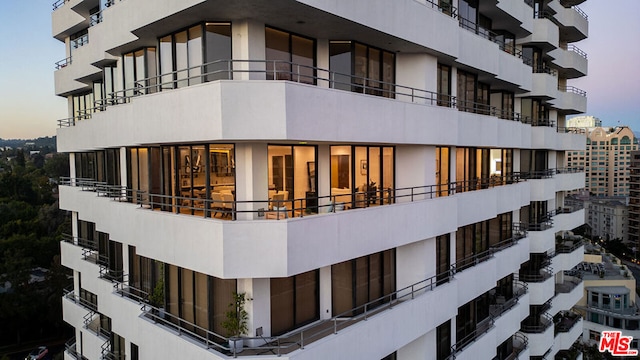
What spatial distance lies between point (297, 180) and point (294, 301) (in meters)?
3.99

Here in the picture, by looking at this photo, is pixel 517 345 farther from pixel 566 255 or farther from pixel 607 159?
pixel 607 159

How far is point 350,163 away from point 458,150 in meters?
8.22

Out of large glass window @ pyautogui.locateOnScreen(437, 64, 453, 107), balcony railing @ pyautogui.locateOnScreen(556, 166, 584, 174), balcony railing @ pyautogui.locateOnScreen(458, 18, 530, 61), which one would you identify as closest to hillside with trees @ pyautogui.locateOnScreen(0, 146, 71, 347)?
large glass window @ pyautogui.locateOnScreen(437, 64, 453, 107)

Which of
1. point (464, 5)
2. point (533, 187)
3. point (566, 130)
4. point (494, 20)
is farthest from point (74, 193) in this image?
point (566, 130)

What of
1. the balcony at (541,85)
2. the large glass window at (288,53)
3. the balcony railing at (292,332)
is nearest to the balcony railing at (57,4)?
the large glass window at (288,53)

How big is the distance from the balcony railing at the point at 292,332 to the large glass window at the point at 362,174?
3.66 metres

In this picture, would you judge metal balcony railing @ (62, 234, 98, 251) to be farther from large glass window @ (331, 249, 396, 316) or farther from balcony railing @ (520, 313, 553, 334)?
balcony railing @ (520, 313, 553, 334)

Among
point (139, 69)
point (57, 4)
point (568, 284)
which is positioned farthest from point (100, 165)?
point (568, 284)

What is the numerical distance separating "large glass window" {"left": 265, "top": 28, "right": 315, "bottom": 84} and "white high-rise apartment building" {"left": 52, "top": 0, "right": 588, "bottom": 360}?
63 mm

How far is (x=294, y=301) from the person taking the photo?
13703mm

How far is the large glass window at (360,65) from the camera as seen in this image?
15.3 meters

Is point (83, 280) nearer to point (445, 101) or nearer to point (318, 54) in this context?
point (318, 54)

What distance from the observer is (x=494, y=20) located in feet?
81.8

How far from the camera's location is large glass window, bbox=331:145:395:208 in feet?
50.4
